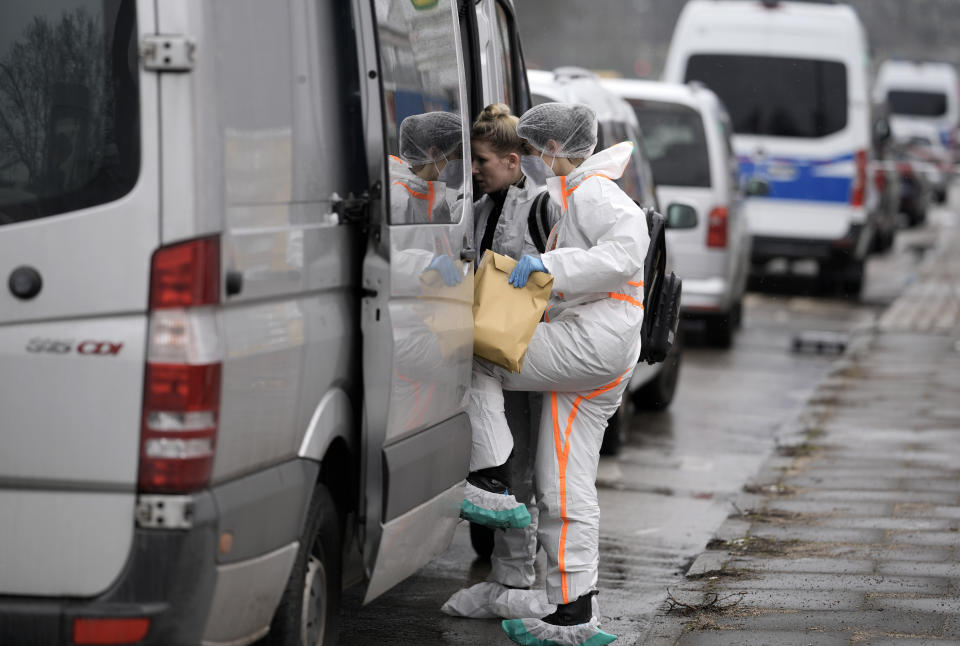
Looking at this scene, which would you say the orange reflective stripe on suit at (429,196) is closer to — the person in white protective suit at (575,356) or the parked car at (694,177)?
the person in white protective suit at (575,356)

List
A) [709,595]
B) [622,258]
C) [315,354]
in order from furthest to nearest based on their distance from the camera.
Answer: [709,595]
[622,258]
[315,354]

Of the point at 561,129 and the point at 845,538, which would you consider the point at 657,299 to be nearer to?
the point at 561,129

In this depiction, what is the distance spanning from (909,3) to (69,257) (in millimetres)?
72111

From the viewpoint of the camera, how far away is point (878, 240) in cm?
2688

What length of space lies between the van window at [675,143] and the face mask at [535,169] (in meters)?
7.85

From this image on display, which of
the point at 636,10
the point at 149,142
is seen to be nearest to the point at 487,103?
the point at 149,142

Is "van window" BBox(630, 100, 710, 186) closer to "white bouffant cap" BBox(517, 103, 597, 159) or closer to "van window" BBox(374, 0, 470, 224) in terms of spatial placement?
"white bouffant cap" BBox(517, 103, 597, 159)

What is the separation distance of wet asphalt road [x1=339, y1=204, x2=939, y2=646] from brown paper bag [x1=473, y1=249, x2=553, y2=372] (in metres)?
1.02

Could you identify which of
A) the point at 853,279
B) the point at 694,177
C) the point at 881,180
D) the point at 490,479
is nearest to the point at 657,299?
the point at 490,479

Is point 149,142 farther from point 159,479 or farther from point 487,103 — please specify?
point 487,103

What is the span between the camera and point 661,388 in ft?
35.4

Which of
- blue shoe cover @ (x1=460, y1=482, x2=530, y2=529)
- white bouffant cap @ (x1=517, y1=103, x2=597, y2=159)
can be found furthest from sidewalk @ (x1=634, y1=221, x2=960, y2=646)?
white bouffant cap @ (x1=517, y1=103, x2=597, y2=159)

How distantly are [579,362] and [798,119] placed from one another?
44.1 feet

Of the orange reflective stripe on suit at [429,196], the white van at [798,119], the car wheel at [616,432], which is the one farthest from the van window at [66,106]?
the white van at [798,119]
